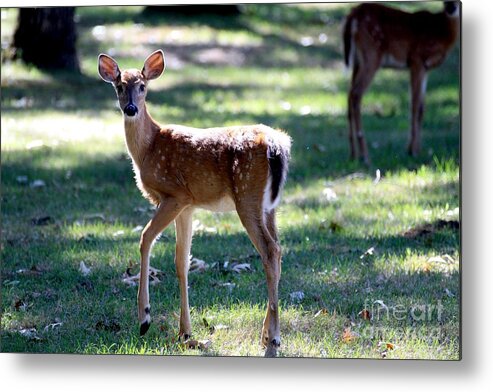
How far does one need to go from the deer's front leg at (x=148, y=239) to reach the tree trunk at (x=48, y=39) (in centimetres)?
341

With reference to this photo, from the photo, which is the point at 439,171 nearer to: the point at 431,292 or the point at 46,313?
the point at 431,292

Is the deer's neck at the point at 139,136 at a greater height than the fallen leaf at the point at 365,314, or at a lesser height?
greater

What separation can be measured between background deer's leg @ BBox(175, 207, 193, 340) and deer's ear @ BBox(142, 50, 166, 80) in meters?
0.63

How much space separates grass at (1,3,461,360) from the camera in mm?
5371

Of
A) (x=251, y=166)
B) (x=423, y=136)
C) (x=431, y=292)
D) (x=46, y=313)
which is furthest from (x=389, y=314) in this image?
(x=423, y=136)

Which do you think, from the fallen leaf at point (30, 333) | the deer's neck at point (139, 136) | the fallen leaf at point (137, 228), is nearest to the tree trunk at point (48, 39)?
the fallen leaf at point (137, 228)

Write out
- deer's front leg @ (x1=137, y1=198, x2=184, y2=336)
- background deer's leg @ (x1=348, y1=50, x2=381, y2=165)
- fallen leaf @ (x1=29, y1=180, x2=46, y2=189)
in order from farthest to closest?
1. background deer's leg @ (x1=348, y1=50, x2=381, y2=165)
2. fallen leaf @ (x1=29, y1=180, x2=46, y2=189)
3. deer's front leg @ (x1=137, y1=198, x2=184, y2=336)

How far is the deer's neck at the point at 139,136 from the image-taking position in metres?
5.29

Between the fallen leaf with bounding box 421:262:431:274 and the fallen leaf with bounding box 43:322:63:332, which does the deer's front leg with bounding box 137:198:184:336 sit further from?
the fallen leaf with bounding box 421:262:431:274

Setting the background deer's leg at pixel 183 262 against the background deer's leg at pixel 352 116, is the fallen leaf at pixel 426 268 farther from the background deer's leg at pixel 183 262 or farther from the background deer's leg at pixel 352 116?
the background deer's leg at pixel 352 116

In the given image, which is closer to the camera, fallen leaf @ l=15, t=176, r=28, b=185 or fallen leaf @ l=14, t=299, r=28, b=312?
fallen leaf @ l=14, t=299, r=28, b=312

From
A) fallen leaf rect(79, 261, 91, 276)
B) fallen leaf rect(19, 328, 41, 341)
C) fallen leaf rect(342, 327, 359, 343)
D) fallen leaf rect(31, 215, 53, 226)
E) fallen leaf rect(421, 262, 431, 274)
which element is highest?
fallen leaf rect(31, 215, 53, 226)

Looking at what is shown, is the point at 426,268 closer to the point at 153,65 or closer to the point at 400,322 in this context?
the point at 400,322

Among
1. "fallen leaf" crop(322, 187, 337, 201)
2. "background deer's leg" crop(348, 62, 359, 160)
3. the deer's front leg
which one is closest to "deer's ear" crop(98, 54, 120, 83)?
the deer's front leg
